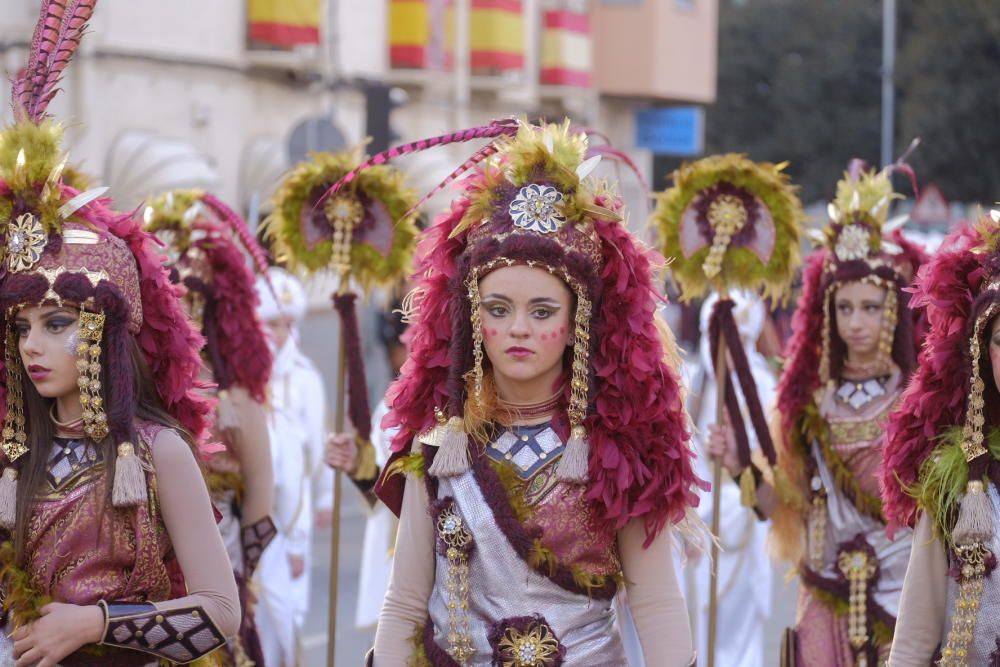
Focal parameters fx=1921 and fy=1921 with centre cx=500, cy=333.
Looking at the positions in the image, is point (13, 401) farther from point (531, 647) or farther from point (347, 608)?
point (347, 608)

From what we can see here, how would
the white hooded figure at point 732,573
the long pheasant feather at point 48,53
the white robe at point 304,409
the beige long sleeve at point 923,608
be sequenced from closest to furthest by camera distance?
the beige long sleeve at point 923,608, the long pheasant feather at point 48,53, the white hooded figure at point 732,573, the white robe at point 304,409

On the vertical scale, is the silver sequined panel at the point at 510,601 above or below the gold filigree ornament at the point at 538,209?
below

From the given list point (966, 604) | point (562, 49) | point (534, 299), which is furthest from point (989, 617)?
point (562, 49)

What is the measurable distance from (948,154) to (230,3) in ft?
75.6

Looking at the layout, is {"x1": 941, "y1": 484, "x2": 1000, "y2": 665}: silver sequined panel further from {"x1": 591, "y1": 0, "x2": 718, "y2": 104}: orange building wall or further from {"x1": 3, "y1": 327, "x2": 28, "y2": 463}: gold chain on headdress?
{"x1": 591, "y1": 0, "x2": 718, "y2": 104}: orange building wall

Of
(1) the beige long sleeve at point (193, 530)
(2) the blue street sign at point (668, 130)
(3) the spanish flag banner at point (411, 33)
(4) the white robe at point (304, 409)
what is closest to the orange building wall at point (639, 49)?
(2) the blue street sign at point (668, 130)

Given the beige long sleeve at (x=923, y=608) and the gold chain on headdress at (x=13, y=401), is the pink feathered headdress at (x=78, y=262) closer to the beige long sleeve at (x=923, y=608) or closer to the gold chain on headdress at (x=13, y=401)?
the gold chain on headdress at (x=13, y=401)

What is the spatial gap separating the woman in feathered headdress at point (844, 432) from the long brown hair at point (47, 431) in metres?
3.05

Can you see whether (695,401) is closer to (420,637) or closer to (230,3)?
(420,637)

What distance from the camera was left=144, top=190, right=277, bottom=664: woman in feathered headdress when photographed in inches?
282

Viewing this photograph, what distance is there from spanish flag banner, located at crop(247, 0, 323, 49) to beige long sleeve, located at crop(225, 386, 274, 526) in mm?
15756

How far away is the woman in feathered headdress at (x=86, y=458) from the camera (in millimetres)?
4816

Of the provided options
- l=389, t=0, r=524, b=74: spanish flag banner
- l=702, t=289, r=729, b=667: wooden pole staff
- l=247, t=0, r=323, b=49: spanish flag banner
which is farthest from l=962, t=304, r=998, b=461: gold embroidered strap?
l=389, t=0, r=524, b=74: spanish flag banner

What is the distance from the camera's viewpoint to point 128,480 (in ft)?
15.8
